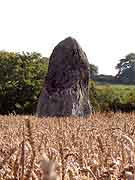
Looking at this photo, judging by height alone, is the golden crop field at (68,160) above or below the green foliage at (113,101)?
above

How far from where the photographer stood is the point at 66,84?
20250 millimetres

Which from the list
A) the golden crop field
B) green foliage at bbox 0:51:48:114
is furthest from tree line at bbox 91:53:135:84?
the golden crop field

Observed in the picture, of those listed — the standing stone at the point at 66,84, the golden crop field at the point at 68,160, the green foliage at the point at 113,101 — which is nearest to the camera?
the golden crop field at the point at 68,160

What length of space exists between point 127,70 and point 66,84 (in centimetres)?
5856

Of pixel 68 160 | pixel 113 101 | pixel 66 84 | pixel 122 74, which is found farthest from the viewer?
pixel 122 74

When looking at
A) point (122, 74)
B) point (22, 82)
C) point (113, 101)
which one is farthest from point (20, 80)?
point (122, 74)

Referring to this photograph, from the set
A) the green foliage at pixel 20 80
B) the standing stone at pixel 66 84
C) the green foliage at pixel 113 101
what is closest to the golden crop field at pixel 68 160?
the standing stone at pixel 66 84

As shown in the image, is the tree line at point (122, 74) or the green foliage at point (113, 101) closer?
the green foliage at point (113, 101)

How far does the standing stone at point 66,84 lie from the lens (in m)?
19.5

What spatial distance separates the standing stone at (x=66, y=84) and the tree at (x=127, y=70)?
53625 mm

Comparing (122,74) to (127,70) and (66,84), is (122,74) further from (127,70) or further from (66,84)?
(66,84)

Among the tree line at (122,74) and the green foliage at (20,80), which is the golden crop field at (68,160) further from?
the tree line at (122,74)

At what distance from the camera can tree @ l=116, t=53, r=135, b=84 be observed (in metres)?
74.8

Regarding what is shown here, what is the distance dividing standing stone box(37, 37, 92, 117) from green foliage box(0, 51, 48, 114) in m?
15.9
